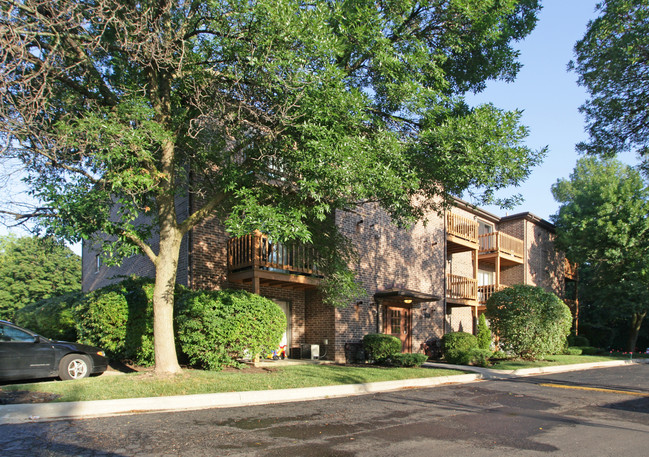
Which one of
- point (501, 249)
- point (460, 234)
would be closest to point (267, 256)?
point (460, 234)

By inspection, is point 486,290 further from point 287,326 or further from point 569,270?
point 287,326

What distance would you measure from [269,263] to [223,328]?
389 cm

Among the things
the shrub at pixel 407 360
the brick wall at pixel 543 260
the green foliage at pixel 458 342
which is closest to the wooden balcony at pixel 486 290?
the brick wall at pixel 543 260

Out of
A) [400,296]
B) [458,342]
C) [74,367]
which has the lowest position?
[458,342]

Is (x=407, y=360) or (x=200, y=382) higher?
(x=200, y=382)

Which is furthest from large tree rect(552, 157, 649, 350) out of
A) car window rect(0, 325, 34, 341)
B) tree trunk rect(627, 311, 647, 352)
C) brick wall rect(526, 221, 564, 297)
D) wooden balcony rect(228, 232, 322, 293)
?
car window rect(0, 325, 34, 341)

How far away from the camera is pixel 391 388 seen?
1249cm

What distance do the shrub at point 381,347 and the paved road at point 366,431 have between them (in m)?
6.88

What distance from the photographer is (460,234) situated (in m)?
24.8

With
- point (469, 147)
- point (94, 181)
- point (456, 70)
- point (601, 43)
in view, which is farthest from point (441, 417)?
point (601, 43)

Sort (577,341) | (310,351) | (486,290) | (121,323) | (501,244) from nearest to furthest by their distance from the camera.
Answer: (121,323) → (310,351) → (486,290) → (501,244) → (577,341)

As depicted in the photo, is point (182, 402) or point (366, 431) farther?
point (182, 402)

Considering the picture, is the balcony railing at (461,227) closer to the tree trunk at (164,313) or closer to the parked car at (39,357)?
the tree trunk at (164,313)

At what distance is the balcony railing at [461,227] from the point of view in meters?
24.3
